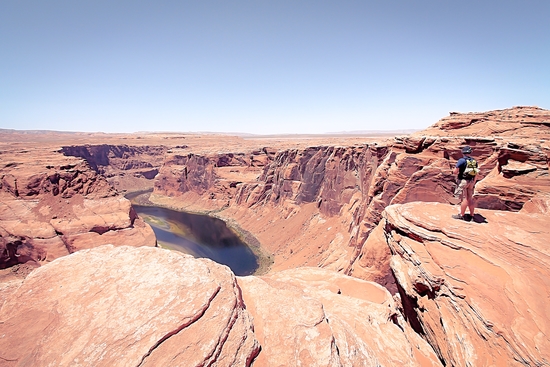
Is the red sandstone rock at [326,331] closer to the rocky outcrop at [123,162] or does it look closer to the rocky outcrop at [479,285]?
the rocky outcrop at [479,285]

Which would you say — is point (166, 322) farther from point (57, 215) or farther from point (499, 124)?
point (57, 215)

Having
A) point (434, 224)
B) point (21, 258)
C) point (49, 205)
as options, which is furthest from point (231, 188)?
point (434, 224)

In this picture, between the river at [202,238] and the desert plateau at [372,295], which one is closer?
the desert plateau at [372,295]

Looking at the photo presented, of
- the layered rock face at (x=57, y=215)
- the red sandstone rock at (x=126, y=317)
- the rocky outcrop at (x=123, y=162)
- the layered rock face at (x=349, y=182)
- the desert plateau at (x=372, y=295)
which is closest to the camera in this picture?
the red sandstone rock at (x=126, y=317)

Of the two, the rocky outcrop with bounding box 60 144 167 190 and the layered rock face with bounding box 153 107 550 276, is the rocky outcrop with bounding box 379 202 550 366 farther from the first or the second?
the rocky outcrop with bounding box 60 144 167 190

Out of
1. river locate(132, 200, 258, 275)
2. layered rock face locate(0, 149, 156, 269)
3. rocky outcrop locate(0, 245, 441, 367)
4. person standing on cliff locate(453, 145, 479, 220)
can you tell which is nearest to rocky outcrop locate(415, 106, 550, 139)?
person standing on cliff locate(453, 145, 479, 220)

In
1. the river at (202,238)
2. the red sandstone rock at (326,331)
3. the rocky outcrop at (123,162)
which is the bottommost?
the river at (202,238)

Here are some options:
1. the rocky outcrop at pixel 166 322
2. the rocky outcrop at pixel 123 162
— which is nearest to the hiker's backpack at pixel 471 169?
the rocky outcrop at pixel 166 322
